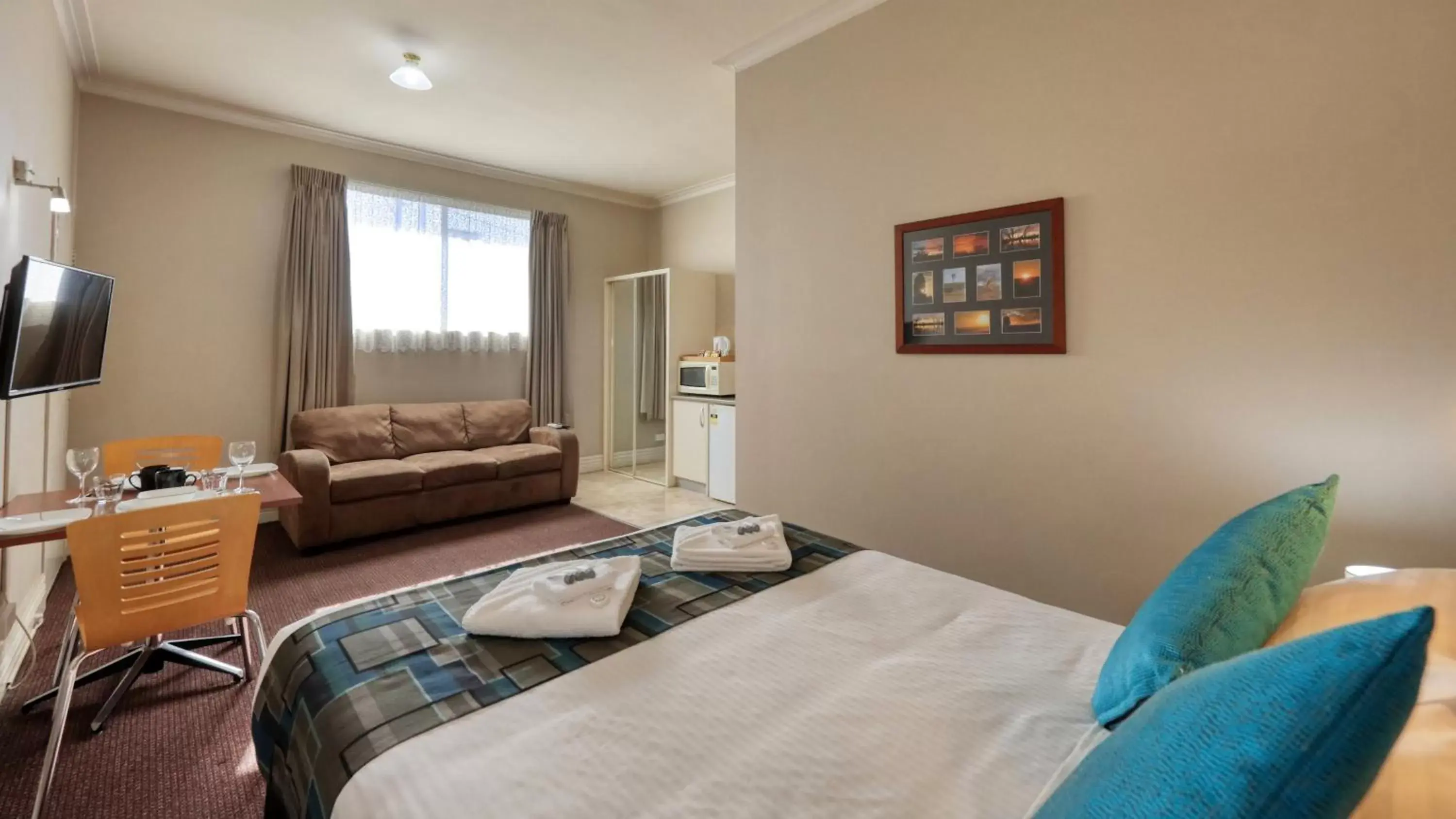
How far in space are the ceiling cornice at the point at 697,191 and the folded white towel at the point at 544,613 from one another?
4766mm

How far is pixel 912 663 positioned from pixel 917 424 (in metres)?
1.70

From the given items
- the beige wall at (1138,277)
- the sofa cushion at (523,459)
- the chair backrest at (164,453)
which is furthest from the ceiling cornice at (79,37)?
the beige wall at (1138,277)

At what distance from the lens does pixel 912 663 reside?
1.31 metres

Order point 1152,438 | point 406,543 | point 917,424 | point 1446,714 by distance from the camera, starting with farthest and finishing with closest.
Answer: point 406,543 < point 917,424 < point 1152,438 < point 1446,714

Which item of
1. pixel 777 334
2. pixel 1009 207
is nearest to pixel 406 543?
pixel 777 334

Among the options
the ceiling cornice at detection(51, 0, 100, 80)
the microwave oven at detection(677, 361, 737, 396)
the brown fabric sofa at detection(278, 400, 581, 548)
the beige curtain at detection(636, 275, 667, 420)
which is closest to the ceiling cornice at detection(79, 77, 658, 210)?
the ceiling cornice at detection(51, 0, 100, 80)

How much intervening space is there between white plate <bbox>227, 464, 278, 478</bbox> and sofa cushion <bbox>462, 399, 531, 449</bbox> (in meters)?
2.19

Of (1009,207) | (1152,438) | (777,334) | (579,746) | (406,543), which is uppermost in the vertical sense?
(1009,207)

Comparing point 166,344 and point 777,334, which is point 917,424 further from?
point 166,344

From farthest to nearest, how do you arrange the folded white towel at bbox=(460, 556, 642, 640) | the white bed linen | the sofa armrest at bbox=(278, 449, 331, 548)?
the sofa armrest at bbox=(278, 449, 331, 548) < the folded white towel at bbox=(460, 556, 642, 640) < the white bed linen

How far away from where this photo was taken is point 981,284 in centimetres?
260

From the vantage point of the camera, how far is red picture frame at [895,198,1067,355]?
7.86 ft

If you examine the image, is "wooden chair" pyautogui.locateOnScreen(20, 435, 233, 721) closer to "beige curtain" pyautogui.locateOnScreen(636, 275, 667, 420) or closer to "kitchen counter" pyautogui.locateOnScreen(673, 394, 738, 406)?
"kitchen counter" pyautogui.locateOnScreen(673, 394, 738, 406)

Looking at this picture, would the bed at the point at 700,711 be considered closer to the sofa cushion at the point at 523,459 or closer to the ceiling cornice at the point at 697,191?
the sofa cushion at the point at 523,459
